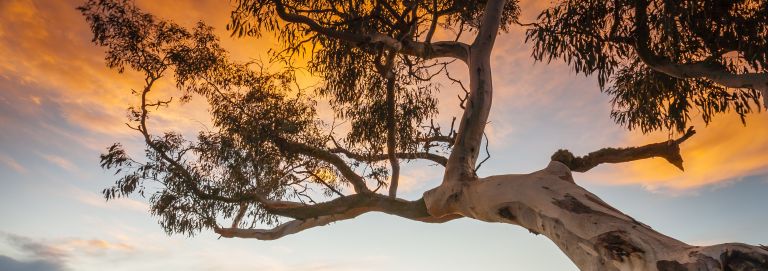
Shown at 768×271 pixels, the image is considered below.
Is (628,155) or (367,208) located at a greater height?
(628,155)

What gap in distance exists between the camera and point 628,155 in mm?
4246

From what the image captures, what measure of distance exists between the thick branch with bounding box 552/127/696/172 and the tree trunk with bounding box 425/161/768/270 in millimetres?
801

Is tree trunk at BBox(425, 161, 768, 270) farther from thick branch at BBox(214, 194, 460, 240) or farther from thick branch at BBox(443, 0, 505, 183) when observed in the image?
thick branch at BBox(214, 194, 460, 240)

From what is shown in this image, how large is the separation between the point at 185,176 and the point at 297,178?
158 centimetres

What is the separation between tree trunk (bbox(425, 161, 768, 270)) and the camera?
169cm

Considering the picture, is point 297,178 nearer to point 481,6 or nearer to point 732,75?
point 481,6

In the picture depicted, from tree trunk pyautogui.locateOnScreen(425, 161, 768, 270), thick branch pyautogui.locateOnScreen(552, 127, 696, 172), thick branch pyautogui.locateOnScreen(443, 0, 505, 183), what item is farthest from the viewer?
thick branch pyautogui.locateOnScreen(552, 127, 696, 172)

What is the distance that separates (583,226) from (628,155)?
7.44ft

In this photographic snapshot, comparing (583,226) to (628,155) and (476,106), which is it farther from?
(628,155)

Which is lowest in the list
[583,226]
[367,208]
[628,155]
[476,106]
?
[583,226]

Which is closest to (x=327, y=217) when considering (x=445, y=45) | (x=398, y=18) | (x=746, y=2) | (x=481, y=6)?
(x=445, y=45)

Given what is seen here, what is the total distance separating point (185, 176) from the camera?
24.1 ft

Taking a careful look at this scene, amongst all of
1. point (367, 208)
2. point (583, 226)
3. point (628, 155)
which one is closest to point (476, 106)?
point (367, 208)

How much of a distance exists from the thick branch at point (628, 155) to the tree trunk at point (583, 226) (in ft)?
2.63
